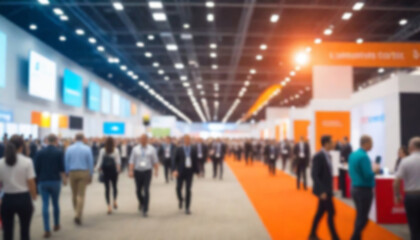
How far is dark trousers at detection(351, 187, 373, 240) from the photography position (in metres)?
5.09

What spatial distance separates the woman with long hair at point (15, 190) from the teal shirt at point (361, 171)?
11.6ft

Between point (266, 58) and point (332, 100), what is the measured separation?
6.29 meters

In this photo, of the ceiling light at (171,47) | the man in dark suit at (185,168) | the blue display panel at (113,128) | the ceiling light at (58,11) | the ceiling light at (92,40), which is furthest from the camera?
the blue display panel at (113,128)

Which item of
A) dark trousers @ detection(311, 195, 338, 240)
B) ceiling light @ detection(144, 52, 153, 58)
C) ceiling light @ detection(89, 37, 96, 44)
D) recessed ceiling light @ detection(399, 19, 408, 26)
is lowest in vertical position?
dark trousers @ detection(311, 195, 338, 240)

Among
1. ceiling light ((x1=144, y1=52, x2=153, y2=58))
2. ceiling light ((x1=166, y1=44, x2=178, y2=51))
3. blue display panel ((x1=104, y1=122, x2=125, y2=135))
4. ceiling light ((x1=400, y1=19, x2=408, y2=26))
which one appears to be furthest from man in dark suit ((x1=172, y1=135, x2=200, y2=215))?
blue display panel ((x1=104, y1=122, x2=125, y2=135))

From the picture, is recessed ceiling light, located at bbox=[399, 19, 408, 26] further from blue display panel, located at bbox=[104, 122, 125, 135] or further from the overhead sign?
blue display panel, located at bbox=[104, 122, 125, 135]

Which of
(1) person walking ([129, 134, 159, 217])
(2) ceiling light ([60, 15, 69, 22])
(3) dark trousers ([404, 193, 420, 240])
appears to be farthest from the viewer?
A: (2) ceiling light ([60, 15, 69, 22])

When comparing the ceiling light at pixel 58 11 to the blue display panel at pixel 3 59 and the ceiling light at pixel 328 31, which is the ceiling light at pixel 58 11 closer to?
the blue display panel at pixel 3 59

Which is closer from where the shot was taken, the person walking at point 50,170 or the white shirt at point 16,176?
the white shirt at point 16,176

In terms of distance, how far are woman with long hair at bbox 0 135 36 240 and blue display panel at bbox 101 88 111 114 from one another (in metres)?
20.5

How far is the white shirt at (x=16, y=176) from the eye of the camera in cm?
455

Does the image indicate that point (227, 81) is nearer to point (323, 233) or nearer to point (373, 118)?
point (373, 118)

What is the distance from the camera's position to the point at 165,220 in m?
7.53

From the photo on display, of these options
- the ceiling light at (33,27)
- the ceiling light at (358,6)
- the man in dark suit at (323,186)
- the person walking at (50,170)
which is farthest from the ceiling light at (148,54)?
the man in dark suit at (323,186)
